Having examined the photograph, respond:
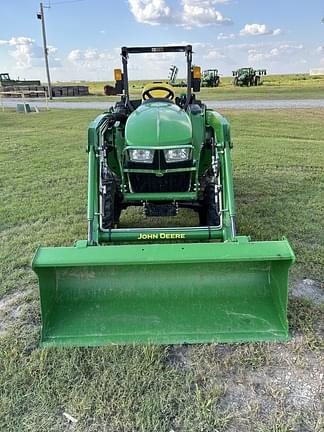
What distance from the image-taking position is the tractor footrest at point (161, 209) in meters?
3.82

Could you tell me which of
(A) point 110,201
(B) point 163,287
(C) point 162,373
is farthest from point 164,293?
(A) point 110,201

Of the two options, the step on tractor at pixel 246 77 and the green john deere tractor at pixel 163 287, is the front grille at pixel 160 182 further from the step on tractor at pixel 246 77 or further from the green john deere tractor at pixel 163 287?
the step on tractor at pixel 246 77

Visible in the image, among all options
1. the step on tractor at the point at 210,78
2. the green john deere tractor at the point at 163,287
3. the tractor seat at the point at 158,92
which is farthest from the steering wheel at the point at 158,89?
the step on tractor at the point at 210,78

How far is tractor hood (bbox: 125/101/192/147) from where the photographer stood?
11.7 feet

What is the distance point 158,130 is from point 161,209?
0.68 metres

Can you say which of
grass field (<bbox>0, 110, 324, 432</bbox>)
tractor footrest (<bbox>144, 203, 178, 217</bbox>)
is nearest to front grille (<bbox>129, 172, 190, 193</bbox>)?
tractor footrest (<bbox>144, 203, 178, 217</bbox>)

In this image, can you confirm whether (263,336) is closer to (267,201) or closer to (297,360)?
(297,360)

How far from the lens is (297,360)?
8.54 feet

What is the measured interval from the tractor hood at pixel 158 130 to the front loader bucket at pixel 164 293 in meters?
1.11

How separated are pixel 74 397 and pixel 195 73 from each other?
3739 millimetres

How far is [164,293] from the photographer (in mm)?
2932

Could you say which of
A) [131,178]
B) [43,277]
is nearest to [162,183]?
[131,178]

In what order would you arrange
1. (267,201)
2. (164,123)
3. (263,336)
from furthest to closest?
(267,201) < (164,123) < (263,336)

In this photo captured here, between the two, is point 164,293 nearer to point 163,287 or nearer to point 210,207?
point 163,287
